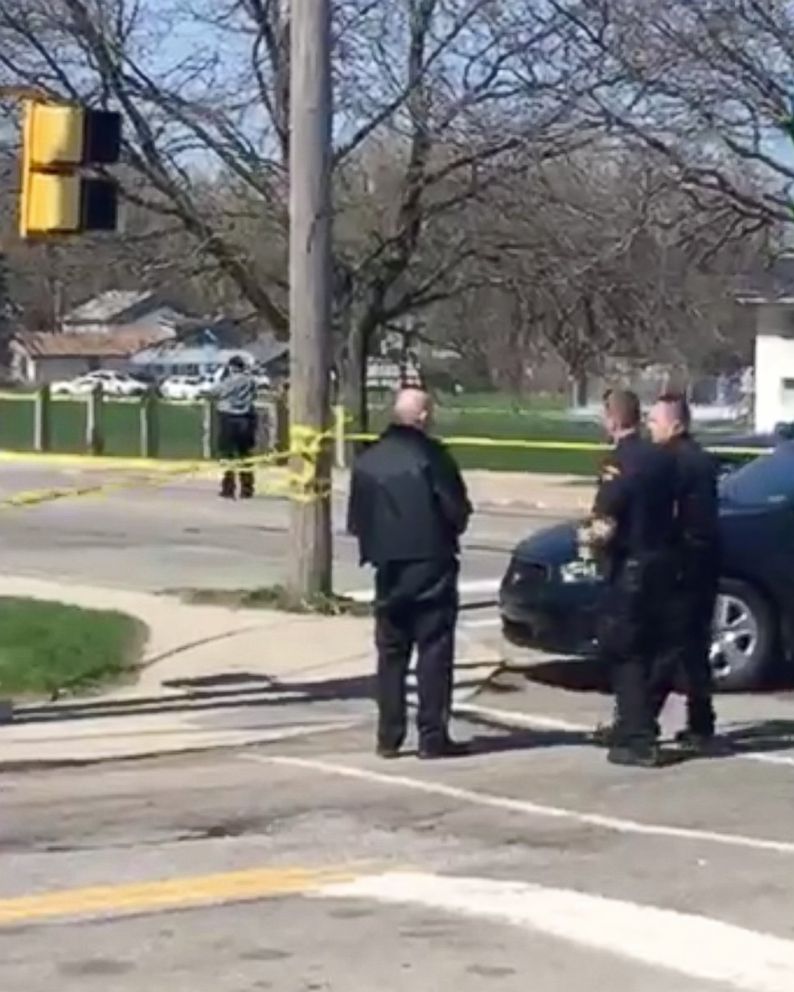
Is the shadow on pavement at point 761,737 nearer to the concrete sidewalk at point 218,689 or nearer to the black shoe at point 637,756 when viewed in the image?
the black shoe at point 637,756

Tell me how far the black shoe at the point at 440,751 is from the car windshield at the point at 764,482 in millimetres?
3302

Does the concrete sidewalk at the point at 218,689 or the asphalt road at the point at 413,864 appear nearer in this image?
the asphalt road at the point at 413,864

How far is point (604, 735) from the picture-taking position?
1316cm

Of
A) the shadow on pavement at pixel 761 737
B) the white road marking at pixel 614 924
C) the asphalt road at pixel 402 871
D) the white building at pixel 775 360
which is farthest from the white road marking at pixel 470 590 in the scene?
→ the white building at pixel 775 360

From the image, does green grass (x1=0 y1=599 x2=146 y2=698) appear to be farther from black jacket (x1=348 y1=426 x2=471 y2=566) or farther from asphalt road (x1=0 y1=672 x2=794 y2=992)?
black jacket (x1=348 y1=426 x2=471 y2=566)

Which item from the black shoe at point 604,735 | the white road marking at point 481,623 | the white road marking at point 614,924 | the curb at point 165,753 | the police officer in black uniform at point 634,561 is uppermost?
the police officer in black uniform at point 634,561

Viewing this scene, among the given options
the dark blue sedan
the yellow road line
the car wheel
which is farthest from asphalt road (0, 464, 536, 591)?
the yellow road line

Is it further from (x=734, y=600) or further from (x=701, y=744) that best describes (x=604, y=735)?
(x=734, y=600)

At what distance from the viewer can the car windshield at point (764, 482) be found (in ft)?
50.6

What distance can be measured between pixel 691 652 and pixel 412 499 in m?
1.60

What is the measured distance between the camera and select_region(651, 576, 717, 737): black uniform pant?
504 inches

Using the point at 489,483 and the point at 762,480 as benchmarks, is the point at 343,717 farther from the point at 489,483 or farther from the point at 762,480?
the point at 489,483

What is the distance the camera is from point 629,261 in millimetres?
35188

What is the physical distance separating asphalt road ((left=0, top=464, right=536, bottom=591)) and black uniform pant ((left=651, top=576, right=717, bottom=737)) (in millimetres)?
5940
